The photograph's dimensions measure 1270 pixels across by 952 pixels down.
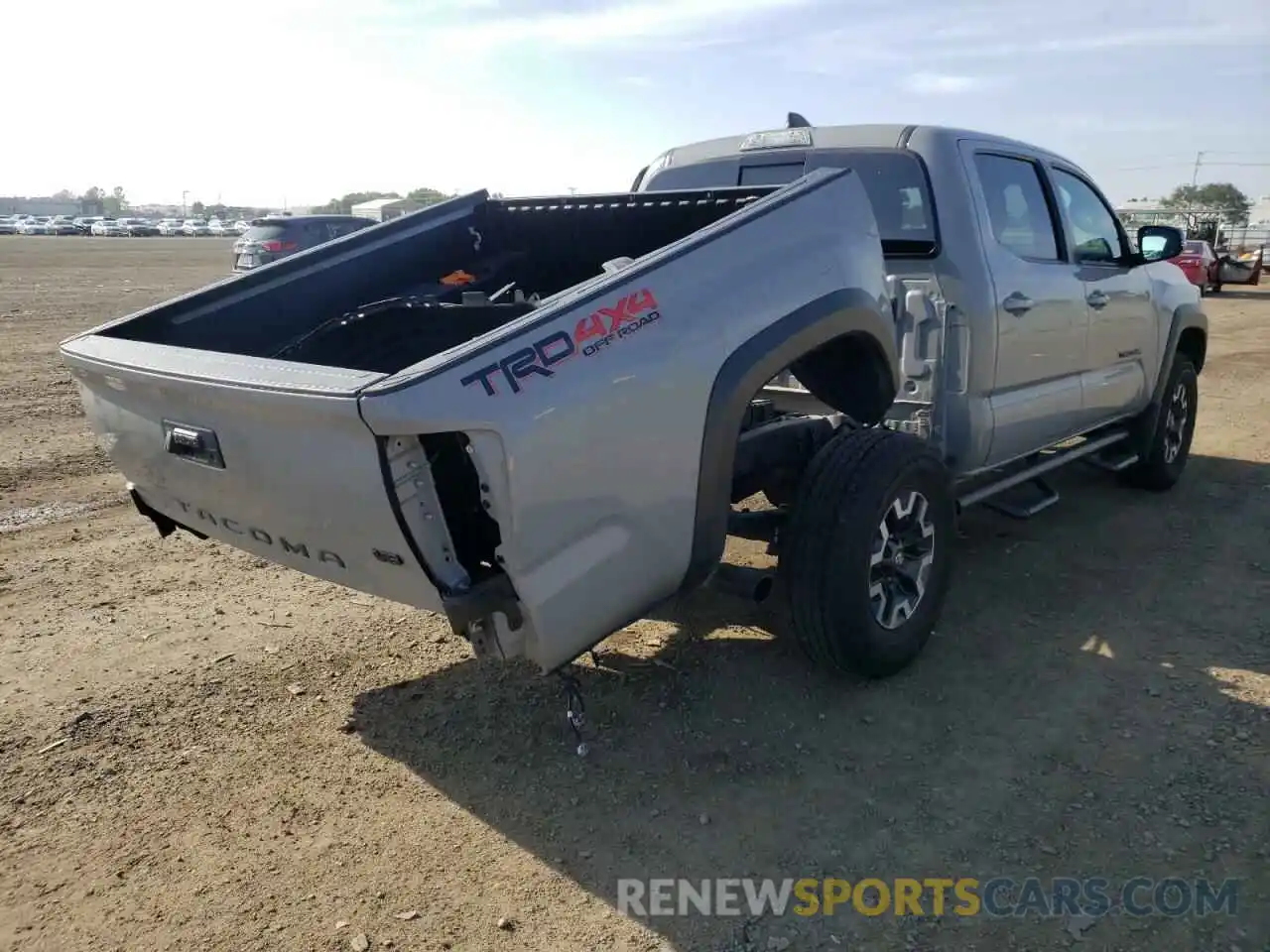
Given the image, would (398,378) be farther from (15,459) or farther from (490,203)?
(15,459)

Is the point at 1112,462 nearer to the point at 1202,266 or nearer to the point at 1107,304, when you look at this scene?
the point at 1107,304

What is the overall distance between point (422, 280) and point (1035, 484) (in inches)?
137

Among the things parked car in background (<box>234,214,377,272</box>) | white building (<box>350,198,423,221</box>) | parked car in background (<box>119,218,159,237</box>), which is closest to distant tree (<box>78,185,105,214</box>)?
parked car in background (<box>119,218,159,237</box>)

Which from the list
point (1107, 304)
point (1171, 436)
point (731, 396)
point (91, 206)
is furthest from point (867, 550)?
point (91, 206)

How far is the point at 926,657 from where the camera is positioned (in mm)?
4316

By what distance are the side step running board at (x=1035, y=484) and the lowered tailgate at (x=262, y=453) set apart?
2.73 meters

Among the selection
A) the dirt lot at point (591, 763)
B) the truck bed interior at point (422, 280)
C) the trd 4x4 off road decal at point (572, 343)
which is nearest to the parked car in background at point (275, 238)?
the dirt lot at point (591, 763)

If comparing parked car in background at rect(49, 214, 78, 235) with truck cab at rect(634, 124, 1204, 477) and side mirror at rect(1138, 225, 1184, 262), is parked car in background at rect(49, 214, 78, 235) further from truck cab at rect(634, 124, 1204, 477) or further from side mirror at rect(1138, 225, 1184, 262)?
side mirror at rect(1138, 225, 1184, 262)

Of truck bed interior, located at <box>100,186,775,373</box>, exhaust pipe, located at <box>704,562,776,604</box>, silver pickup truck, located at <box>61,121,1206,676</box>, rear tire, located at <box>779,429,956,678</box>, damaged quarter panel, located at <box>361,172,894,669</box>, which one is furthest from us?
truck bed interior, located at <box>100,186,775,373</box>

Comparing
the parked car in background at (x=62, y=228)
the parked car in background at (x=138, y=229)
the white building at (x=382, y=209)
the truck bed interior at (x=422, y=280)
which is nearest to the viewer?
the truck bed interior at (x=422, y=280)

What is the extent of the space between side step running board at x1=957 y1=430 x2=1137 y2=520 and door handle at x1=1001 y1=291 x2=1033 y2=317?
851 mm

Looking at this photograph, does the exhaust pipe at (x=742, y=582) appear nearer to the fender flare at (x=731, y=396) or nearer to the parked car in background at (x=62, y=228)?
the fender flare at (x=731, y=396)

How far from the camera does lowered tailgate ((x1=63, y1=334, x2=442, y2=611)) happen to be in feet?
8.83

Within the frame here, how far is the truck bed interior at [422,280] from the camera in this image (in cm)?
412
